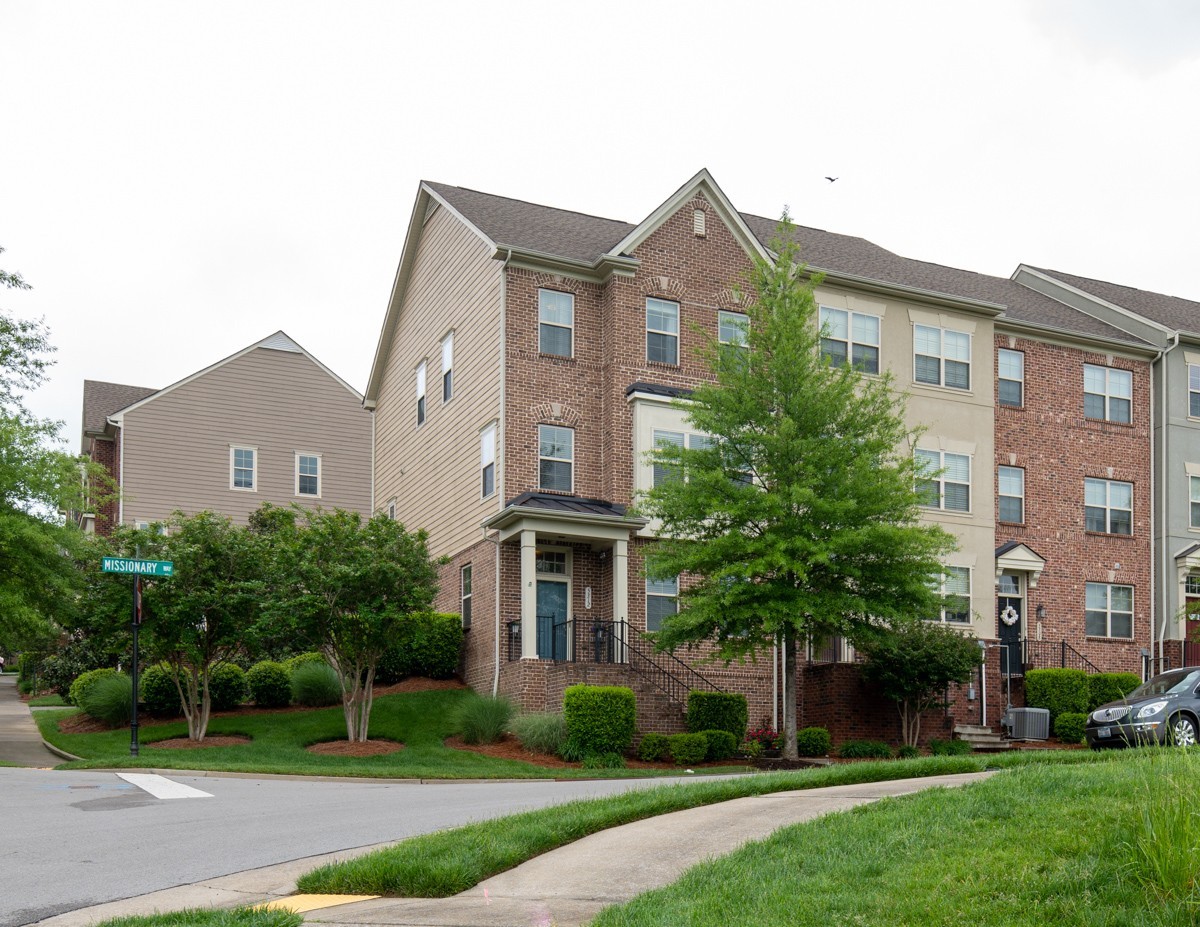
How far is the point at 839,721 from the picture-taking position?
93.6ft

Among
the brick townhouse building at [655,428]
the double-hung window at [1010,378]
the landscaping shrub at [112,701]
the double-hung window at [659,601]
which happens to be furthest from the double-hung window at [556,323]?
the double-hung window at [1010,378]

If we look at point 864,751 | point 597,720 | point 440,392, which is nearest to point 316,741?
point 597,720

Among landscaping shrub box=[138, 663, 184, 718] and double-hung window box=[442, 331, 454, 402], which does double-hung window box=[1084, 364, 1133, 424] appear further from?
landscaping shrub box=[138, 663, 184, 718]

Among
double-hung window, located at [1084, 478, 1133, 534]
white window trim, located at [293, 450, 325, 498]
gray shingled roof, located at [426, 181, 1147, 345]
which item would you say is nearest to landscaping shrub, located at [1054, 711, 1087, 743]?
double-hung window, located at [1084, 478, 1133, 534]

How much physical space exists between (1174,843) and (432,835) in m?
5.90

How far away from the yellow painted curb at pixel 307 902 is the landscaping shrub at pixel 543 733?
15.2 m

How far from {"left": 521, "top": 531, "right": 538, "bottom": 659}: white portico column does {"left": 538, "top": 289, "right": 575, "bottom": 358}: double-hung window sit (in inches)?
183

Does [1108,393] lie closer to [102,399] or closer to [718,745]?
[718,745]

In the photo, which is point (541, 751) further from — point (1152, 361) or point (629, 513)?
point (1152, 361)

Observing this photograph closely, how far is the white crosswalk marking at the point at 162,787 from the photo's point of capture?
1560cm

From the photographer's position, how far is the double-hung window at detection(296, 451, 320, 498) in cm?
4456

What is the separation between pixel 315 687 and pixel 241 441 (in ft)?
57.1

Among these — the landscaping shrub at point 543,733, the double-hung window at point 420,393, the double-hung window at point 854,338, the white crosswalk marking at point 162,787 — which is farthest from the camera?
the double-hung window at point 420,393

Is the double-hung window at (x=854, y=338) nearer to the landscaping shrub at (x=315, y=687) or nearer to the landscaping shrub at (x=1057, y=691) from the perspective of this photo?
the landscaping shrub at (x=1057, y=691)
